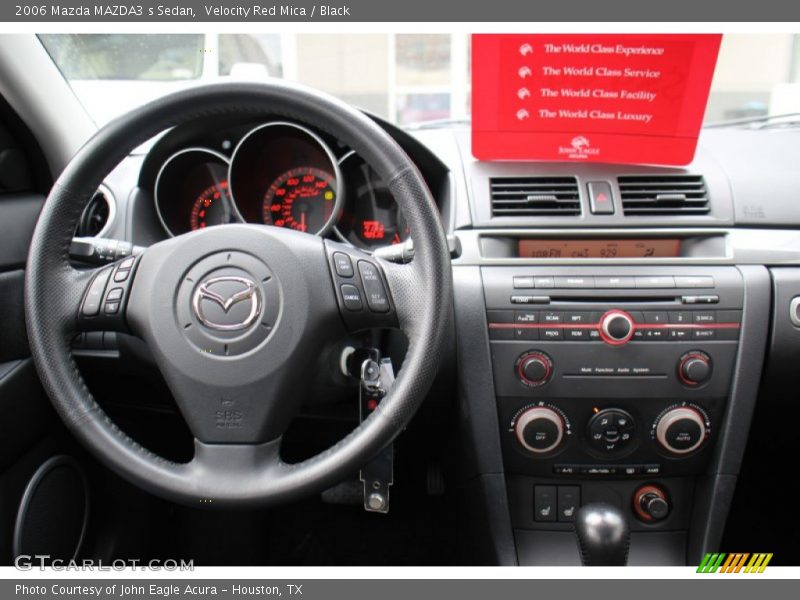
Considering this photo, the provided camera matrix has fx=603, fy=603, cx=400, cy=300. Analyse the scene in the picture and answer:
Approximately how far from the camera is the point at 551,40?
1.21 m

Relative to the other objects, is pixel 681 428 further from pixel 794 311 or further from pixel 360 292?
pixel 360 292

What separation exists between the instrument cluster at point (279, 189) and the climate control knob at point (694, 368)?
0.64 m

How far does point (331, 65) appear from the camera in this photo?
5.56ft

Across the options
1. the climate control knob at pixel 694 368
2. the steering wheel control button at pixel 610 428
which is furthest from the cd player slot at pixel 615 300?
the steering wheel control button at pixel 610 428

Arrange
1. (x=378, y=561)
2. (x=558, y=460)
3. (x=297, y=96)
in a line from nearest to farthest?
(x=297, y=96) < (x=558, y=460) < (x=378, y=561)

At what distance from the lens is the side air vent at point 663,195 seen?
1.33m

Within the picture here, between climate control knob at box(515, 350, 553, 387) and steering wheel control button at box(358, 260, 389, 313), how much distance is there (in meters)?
0.37

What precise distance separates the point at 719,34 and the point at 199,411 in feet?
4.00

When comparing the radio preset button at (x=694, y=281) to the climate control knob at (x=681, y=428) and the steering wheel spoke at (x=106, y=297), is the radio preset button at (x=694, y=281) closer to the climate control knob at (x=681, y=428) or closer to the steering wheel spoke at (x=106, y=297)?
the climate control knob at (x=681, y=428)

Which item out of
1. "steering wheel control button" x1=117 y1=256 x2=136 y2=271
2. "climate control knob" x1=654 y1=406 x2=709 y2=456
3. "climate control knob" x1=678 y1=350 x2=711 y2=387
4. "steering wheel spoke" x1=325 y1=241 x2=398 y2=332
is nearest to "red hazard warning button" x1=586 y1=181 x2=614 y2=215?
"climate control knob" x1=678 y1=350 x2=711 y2=387

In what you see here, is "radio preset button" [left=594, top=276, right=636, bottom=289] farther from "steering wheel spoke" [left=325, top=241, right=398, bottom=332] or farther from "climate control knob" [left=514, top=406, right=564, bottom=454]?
"steering wheel spoke" [left=325, top=241, right=398, bottom=332]

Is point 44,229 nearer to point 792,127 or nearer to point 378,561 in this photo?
point 378,561

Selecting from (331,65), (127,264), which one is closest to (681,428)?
(127,264)

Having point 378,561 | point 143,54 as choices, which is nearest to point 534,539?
point 378,561
